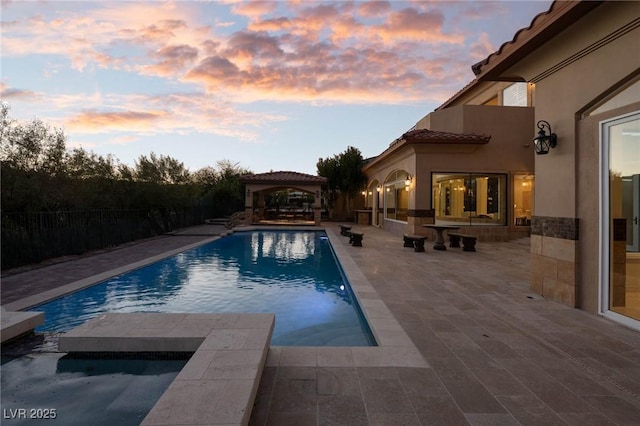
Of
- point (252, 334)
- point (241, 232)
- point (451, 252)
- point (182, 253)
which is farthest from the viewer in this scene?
point (241, 232)

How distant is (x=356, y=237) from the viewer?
13336 millimetres

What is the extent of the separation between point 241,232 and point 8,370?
639 inches

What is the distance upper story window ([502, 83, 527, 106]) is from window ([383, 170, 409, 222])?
6302mm

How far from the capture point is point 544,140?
5.86 meters

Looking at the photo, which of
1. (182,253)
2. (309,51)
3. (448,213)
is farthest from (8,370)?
(448,213)

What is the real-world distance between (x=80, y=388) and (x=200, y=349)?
4.95 feet

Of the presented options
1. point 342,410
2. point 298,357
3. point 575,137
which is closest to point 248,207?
point 575,137

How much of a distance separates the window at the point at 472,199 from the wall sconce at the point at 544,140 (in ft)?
29.0

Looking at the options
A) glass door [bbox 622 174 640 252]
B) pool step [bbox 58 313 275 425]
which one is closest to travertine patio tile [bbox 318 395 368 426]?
pool step [bbox 58 313 275 425]

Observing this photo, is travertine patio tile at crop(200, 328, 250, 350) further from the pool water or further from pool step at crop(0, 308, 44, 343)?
pool step at crop(0, 308, 44, 343)

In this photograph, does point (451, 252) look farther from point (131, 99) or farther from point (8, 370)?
point (131, 99)

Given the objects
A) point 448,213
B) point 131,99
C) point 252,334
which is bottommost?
point 252,334

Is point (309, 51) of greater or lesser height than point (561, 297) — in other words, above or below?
above

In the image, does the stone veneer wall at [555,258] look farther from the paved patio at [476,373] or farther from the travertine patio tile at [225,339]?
the travertine patio tile at [225,339]
